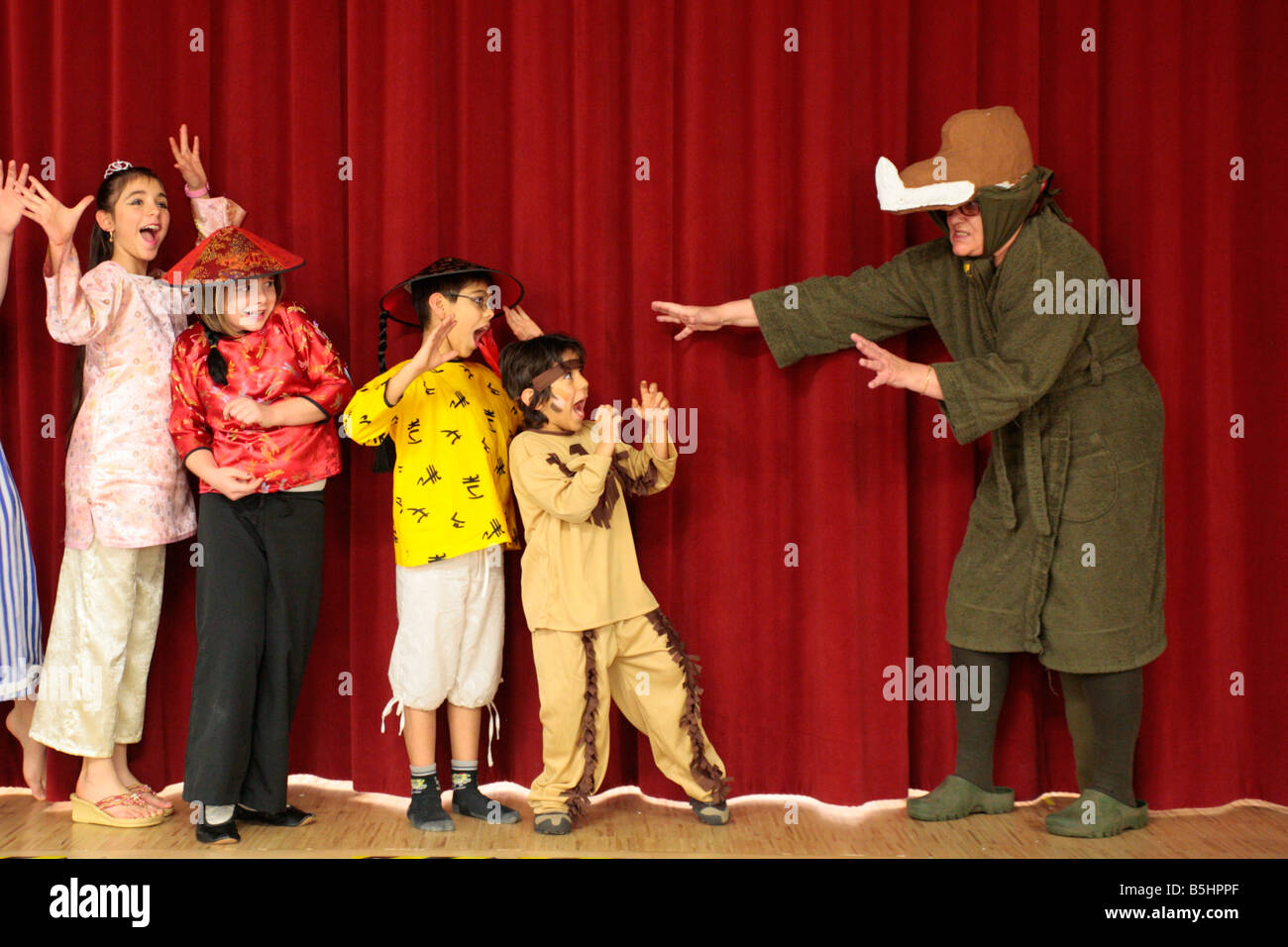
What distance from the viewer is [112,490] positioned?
8.50 feet

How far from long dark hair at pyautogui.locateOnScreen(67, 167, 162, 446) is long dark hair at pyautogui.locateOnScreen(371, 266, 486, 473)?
673mm

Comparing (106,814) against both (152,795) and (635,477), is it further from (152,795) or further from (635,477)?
(635,477)

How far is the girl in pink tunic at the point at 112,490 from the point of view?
102 inches

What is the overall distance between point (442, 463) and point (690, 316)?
27.0 inches

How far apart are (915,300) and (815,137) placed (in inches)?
18.8

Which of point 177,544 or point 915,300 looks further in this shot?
point 177,544

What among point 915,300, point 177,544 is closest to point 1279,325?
point 915,300

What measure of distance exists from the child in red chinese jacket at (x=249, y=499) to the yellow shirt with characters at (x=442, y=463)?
0.14 meters

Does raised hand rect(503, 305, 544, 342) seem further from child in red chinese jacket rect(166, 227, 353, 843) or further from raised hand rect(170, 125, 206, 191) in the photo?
raised hand rect(170, 125, 206, 191)

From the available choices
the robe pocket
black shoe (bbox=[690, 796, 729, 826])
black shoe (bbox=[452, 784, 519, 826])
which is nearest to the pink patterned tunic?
black shoe (bbox=[452, 784, 519, 826])

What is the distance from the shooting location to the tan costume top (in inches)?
98.8

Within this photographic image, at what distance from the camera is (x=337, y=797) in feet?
9.29

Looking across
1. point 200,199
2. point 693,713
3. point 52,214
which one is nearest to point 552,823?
point 693,713

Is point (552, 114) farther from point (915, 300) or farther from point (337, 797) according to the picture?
point (337, 797)
